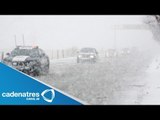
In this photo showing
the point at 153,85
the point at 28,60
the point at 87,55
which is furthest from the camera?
the point at 87,55

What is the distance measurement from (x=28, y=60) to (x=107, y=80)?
5.56 feet

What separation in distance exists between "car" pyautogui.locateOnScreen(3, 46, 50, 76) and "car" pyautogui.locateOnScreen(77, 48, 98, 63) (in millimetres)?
689

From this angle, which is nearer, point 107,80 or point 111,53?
point 107,80

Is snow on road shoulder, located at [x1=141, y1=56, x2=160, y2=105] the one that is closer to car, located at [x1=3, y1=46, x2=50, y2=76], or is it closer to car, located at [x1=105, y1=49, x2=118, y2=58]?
car, located at [x1=105, y1=49, x2=118, y2=58]

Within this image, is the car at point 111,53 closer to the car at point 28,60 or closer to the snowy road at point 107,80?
the snowy road at point 107,80

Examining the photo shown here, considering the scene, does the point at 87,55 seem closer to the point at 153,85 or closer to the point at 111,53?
the point at 111,53

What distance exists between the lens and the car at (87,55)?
16.8 meters

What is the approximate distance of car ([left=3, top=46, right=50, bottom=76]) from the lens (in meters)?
16.7

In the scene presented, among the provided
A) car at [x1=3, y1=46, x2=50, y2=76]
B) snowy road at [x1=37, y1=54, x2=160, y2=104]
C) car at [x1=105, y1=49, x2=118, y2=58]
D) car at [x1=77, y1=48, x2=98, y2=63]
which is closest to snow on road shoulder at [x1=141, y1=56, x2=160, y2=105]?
snowy road at [x1=37, y1=54, x2=160, y2=104]

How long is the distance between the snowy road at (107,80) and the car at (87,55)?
0.37 feet

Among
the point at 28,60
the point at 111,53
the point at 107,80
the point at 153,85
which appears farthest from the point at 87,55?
the point at 153,85

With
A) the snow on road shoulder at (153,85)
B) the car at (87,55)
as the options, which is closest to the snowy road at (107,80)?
the snow on road shoulder at (153,85)

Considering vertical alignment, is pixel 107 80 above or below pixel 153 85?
above

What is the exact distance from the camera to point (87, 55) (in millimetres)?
16906
